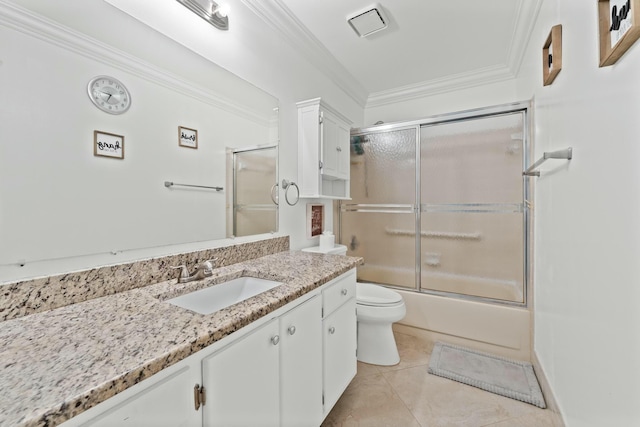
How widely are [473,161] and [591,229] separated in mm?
1534

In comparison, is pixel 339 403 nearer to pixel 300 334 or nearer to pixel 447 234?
pixel 300 334

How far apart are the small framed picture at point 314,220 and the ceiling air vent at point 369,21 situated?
1.37 meters

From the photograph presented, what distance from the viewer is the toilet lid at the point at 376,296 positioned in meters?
2.03

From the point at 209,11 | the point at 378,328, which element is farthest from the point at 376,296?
the point at 209,11

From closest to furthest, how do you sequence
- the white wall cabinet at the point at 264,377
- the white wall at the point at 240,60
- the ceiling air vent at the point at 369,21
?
the white wall cabinet at the point at 264,377, the white wall at the point at 240,60, the ceiling air vent at the point at 369,21

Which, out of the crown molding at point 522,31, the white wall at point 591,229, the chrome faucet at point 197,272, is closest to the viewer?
the white wall at point 591,229

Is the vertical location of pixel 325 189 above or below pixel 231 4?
below

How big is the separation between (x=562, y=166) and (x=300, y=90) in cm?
176

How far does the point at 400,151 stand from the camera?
8.86ft

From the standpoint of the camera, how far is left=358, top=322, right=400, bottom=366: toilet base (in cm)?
204

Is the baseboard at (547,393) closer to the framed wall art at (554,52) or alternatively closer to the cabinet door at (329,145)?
the framed wall art at (554,52)

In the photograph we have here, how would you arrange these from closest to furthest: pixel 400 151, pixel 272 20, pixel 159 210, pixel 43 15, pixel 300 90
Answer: pixel 43 15, pixel 159 210, pixel 272 20, pixel 300 90, pixel 400 151

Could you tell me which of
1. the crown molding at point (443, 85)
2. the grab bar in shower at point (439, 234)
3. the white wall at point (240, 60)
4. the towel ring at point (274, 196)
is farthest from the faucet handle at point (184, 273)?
the crown molding at point (443, 85)

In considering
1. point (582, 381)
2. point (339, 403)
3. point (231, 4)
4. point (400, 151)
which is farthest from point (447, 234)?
point (231, 4)
